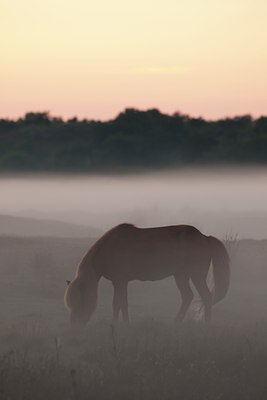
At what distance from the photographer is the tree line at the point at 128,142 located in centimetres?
6738

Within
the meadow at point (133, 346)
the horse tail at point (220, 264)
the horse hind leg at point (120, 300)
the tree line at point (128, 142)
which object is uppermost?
the tree line at point (128, 142)

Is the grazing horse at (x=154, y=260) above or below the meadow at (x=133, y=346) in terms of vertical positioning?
above

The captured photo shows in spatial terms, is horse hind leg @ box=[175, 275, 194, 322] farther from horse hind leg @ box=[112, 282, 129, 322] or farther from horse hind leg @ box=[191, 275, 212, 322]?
horse hind leg @ box=[112, 282, 129, 322]

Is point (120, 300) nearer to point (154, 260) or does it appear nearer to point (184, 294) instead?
point (154, 260)

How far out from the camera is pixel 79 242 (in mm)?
26406

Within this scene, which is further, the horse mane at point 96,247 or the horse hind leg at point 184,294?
the horse hind leg at point 184,294

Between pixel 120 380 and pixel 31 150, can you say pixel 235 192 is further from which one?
pixel 120 380

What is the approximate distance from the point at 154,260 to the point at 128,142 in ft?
170

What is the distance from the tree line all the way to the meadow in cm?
4651

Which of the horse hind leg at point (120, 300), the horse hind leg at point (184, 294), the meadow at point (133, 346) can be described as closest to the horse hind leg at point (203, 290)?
the horse hind leg at point (184, 294)

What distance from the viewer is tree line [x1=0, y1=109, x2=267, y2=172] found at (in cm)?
6738

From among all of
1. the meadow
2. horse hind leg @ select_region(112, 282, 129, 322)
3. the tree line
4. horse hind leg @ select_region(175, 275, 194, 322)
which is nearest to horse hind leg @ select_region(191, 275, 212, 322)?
horse hind leg @ select_region(175, 275, 194, 322)

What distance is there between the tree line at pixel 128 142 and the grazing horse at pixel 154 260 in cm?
5148

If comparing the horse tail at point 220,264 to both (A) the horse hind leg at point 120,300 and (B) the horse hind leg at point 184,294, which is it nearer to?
(B) the horse hind leg at point 184,294
